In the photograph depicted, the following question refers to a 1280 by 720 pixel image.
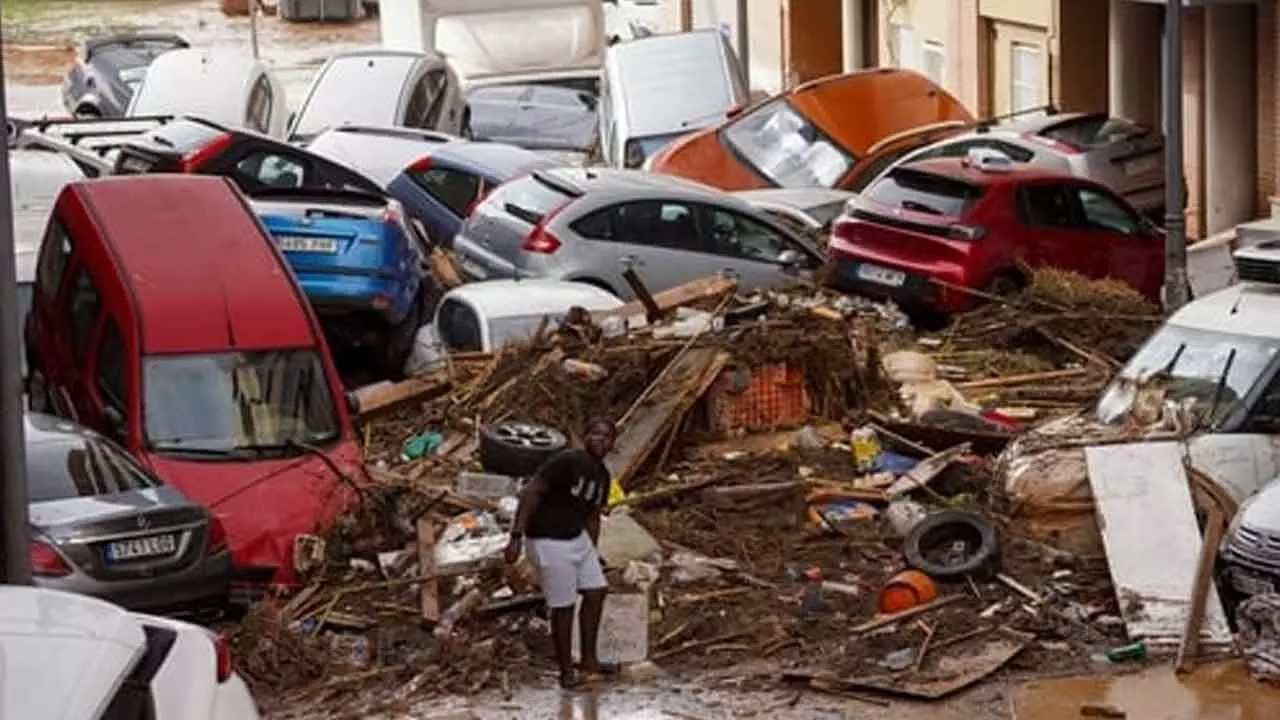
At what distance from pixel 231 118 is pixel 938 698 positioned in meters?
22.4

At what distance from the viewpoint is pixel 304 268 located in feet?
68.9

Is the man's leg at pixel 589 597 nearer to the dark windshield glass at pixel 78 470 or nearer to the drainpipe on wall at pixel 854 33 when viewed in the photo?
the dark windshield glass at pixel 78 470

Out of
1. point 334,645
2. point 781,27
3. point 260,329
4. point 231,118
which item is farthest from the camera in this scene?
point 781,27

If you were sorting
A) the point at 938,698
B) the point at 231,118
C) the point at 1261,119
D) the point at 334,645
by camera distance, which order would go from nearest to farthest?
the point at 938,698 → the point at 334,645 → the point at 1261,119 → the point at 231,118

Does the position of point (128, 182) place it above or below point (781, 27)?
above

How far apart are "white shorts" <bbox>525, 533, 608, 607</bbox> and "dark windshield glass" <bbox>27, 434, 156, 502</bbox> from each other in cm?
241

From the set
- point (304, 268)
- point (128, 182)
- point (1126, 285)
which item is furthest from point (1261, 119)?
point (128, 182)

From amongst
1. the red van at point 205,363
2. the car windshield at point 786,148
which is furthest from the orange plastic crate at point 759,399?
the car windshield at point 786,148

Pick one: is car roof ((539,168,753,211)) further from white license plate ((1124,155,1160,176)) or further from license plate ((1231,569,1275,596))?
license plate ((1231,569,1275,596))

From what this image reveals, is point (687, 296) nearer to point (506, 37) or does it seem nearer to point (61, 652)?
point (61, 652)

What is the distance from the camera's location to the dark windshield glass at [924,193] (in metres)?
22.7

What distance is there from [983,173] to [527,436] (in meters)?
7.46

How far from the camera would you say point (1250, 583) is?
1347 centimetres

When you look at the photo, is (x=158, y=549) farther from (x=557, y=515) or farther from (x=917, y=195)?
(x=917, y=195)
